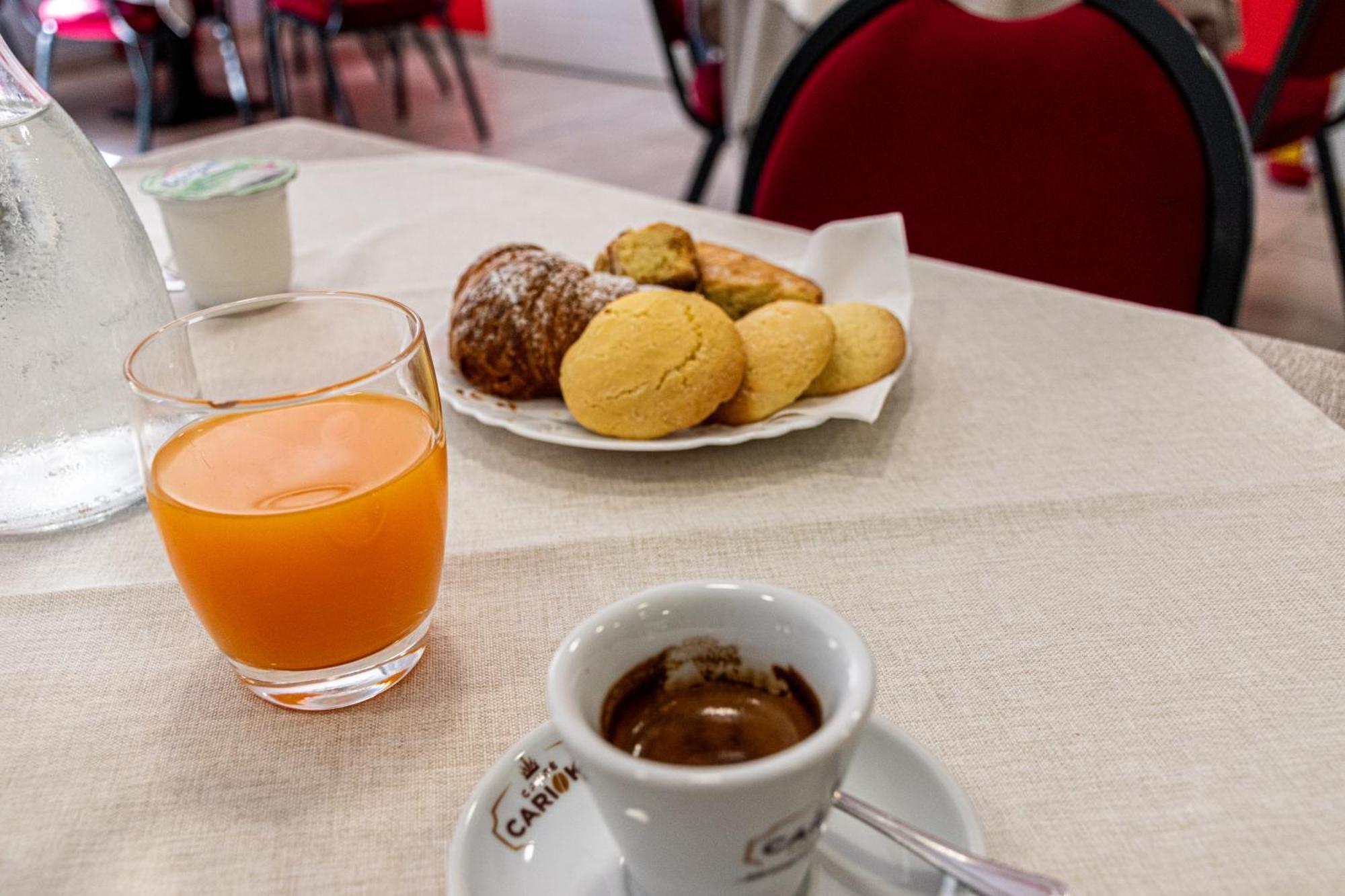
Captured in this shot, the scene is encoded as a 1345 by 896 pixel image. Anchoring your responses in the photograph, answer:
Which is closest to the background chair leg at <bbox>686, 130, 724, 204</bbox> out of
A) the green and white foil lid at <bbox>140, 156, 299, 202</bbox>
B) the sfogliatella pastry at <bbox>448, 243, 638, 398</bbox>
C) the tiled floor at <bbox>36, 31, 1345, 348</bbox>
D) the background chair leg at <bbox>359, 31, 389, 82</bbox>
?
the tiled floor at <bbox>36, 31, 1345, 348</bbox>

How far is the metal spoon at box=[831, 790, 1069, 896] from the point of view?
0.33m

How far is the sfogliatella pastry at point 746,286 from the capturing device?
769 mm

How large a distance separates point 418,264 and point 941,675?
0.66 metres

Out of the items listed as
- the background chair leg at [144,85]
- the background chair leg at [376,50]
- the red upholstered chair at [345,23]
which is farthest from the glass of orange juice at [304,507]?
the background chair leg at [376,50]

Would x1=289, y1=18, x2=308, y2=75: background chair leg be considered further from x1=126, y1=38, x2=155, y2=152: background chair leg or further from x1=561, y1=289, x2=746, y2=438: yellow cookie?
x1=561, y1=289, x2=746, y2=438: yellow cookie

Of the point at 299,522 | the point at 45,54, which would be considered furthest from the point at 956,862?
the point at 45,54

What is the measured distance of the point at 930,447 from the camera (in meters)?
0.66

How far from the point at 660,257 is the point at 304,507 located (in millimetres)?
398

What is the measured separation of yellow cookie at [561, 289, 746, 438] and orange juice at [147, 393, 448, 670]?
190 mm

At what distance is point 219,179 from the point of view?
0.83 m

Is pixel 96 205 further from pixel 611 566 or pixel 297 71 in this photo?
pixel 297 71

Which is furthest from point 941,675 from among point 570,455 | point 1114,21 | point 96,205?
point 1114,21

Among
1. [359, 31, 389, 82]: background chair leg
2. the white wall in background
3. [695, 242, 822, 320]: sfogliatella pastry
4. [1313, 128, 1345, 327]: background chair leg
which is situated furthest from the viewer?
[359, 31, 389, 82]: background chair leg

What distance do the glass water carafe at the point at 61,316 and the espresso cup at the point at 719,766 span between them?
0.37 meters
